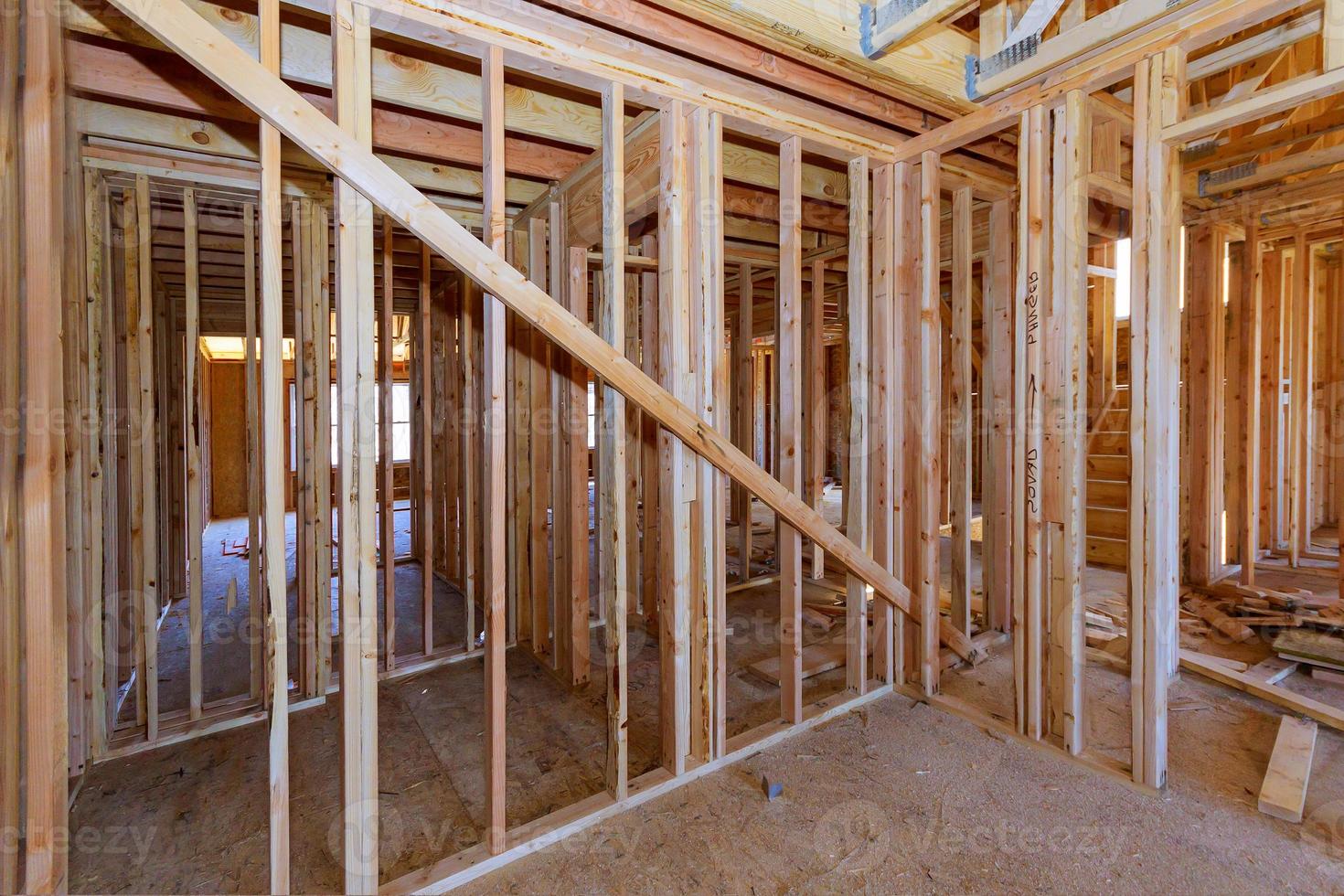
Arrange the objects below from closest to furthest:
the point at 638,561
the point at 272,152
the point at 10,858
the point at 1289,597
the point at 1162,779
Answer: the point at 10,858 < the point at 272,152 < the point at 1162,779 < the point at 1289,597 < the point at 638,561

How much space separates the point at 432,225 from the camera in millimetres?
1776

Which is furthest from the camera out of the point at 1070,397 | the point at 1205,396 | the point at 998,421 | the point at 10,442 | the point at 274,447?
the point at 1205,396

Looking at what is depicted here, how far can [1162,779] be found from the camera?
2127 mm

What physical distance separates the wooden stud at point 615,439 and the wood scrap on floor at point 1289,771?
2154mm

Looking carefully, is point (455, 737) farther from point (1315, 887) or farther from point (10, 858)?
point (1315, 887)

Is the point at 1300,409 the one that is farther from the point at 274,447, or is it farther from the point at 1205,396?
the point at 274,447

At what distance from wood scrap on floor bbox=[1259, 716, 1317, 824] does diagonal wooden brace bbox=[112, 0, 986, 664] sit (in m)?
1.61

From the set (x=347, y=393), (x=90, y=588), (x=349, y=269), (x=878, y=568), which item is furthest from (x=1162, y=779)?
(x=90, y=588)

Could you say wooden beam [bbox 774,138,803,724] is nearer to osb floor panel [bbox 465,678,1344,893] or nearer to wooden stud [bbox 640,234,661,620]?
osb floor panel [bbox 465,678,1344,893]

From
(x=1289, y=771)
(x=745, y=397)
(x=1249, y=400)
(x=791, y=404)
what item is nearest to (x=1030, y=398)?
(x=791, y=404)

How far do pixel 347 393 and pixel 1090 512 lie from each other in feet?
19.4

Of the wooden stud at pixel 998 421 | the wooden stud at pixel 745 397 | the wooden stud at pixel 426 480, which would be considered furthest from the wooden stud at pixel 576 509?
the wooden stud at pixel 998 421

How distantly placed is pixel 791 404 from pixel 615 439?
929 millimetres

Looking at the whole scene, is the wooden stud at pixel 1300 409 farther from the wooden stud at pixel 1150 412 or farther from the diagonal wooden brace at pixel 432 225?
the diagonal wooden brace at pixel 432 225
